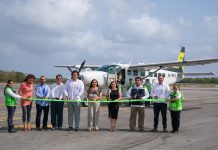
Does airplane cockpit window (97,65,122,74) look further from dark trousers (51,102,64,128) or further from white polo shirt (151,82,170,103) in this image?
dark trousers (51,102,64,128)

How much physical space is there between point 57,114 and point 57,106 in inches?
10.3

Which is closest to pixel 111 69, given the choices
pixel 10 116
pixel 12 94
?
pixel 12 94

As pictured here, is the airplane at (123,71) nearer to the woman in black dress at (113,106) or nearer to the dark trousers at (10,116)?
the woman in black dress at (113,106)

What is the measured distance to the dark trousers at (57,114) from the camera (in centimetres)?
1113

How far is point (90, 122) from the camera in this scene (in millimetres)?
10930

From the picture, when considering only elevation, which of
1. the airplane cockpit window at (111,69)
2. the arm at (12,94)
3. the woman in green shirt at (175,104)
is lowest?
the woman in green shirt at (175,104)

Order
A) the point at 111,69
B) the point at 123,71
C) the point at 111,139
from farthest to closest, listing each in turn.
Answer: the point at 123,71 → the point at 111,69 → the point at 111,139

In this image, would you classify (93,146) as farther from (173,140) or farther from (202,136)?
(202,136)

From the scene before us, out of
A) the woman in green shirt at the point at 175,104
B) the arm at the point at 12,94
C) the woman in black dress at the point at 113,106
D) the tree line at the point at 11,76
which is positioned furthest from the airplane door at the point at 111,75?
the tree line at the point at 11,76

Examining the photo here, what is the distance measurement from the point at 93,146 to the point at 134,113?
10.7 feet

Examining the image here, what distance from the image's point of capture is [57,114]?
11.2 metres

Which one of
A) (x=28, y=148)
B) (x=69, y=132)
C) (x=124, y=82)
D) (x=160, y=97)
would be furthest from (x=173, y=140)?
(x=124, y=82)

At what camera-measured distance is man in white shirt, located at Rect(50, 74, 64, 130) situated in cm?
1115

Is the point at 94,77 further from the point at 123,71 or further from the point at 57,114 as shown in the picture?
the point at 57,114
